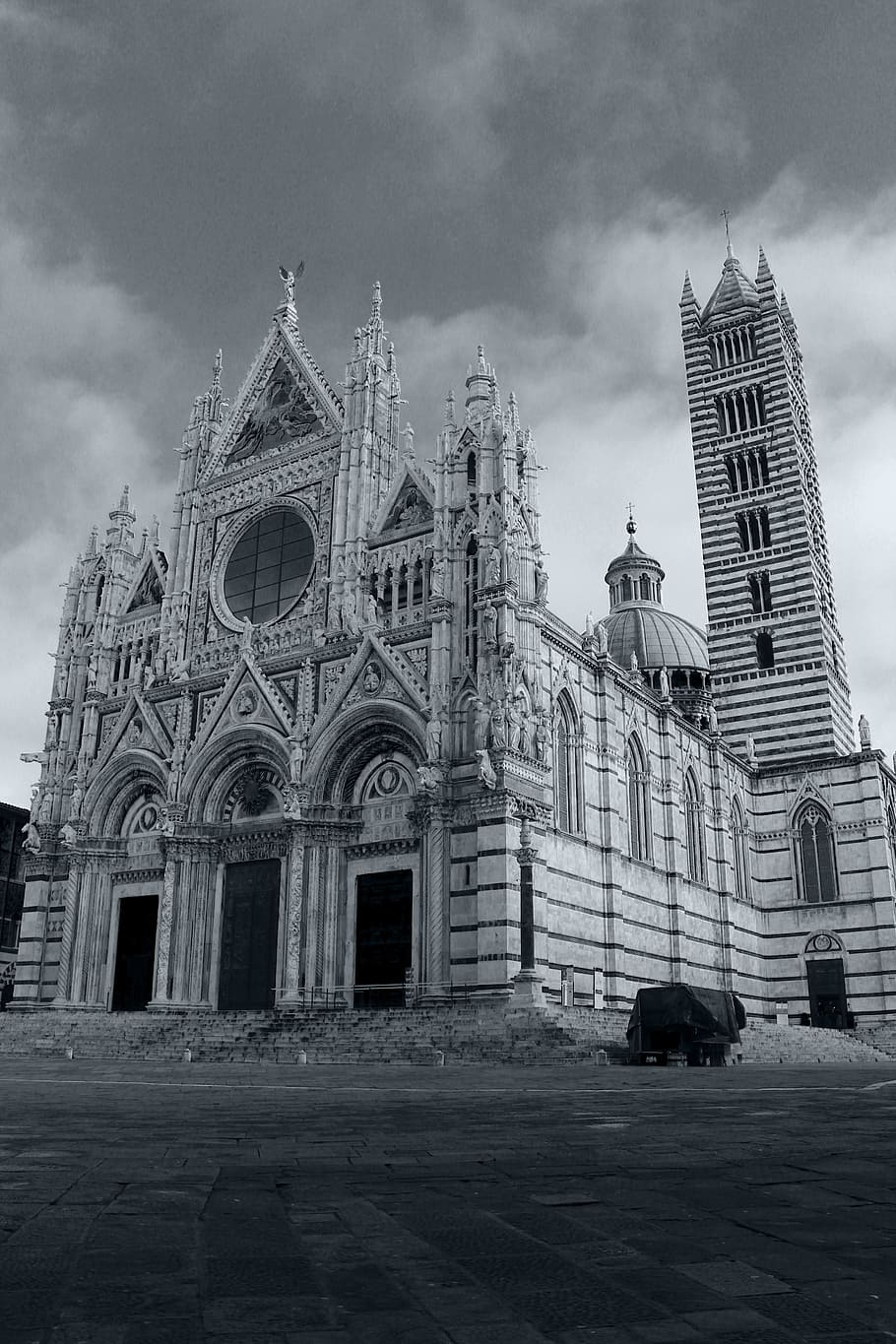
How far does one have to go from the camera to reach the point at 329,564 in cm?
3578

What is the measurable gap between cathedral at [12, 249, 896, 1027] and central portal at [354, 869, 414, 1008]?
8cm

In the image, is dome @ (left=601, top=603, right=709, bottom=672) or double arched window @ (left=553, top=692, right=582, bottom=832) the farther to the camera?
dome @ (left=601, top=603, right=709, bottom=672)

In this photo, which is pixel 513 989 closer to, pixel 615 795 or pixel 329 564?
pixel 615 795

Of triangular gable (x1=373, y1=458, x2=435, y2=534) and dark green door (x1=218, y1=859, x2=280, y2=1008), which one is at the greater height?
triangular gable (x1=373, y1=458, x2=435, y2=534)

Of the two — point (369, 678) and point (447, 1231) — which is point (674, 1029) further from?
point (447, 1231)

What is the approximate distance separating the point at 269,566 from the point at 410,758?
992 cm

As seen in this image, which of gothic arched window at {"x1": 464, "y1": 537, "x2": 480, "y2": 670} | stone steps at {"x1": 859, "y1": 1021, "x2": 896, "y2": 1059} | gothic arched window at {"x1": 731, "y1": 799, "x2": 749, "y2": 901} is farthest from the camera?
gothic arched window at {"x1": 731, "y1": 799, "x2": 749, "y2": 901}

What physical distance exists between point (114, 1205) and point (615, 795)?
103 feet

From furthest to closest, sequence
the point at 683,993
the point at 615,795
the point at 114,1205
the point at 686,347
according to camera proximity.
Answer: the point at 686,347, the point at 615,795, the point at 683,993, the point at 114,1205

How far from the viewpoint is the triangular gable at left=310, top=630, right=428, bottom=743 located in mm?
31891

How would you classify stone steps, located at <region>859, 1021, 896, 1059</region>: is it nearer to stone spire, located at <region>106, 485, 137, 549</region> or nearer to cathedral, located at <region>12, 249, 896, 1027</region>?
cathedral, located at <region>12, 249, 896, 1027</region>

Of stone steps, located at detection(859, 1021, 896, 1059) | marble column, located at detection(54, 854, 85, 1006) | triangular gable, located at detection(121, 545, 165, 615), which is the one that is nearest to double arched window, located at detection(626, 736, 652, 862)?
Answer: stone steps, located at detection(859, 1021, 896, 1059)

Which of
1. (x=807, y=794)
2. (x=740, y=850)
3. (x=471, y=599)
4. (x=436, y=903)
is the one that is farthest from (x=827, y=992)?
(x=471, y=599)

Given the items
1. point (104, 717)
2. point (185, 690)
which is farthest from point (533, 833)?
point (104, 717)
